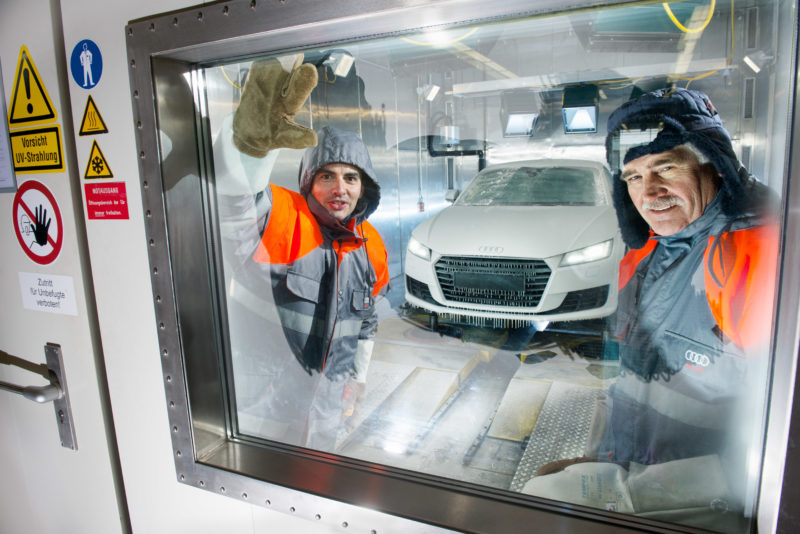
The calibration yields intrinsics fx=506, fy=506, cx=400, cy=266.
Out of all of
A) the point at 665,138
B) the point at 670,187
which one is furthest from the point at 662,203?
the point at 665,138

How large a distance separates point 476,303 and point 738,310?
583 mm

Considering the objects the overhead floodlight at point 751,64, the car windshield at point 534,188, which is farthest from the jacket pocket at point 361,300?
the overhead floodlight at point 751,64

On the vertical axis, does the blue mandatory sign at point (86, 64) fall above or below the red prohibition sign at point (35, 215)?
above

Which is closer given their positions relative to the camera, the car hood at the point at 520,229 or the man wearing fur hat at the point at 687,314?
the man wearing fur hat at the point at 687,314

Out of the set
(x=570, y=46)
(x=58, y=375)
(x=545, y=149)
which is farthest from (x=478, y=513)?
(x=58, y=375)

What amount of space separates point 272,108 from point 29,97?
853 millimetres

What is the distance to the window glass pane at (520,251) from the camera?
3.52 feet

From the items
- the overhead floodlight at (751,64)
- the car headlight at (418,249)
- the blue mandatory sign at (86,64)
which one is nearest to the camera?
the overhead floodlight at (751,64)

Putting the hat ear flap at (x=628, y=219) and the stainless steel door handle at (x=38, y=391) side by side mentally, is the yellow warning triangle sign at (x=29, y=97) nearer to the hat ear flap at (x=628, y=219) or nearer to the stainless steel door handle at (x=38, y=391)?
the stainless steel door handle at (x=38, y=391)

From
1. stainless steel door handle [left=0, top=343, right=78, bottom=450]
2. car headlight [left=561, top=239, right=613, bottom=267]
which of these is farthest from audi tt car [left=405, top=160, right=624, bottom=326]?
stainless steel door handle [left=0, top=343, right=78, bottom=450]

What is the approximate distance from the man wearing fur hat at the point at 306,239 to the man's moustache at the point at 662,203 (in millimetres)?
711

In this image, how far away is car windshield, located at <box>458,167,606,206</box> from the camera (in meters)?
1.20

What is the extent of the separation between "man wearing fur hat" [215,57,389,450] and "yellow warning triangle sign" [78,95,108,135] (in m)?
0.34

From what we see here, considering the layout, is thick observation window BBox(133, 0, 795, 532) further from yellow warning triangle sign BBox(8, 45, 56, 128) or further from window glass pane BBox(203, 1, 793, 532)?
yellow warning triangle sign BBox(8, 45, 56, 128)
